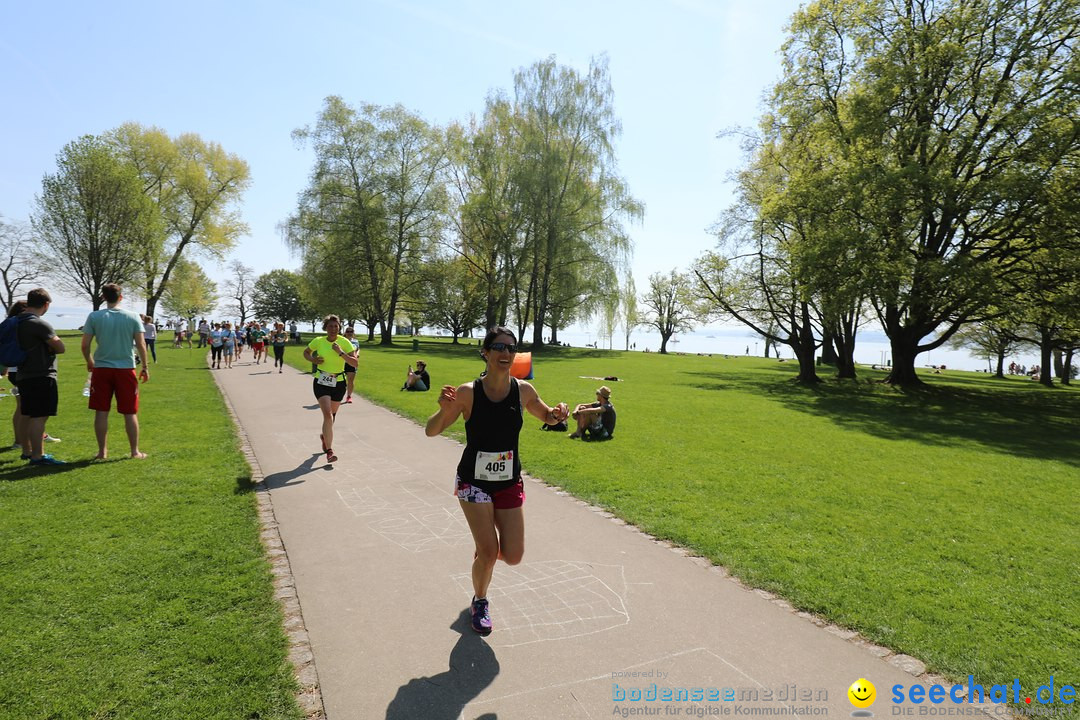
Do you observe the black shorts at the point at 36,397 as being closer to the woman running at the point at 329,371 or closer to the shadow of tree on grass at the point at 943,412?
the woman running at the point at 329,371

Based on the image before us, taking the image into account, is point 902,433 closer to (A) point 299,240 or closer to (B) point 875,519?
(B) point 875,519

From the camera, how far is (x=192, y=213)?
42.7 m

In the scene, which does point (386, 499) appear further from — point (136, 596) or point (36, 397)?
point (36, 397)

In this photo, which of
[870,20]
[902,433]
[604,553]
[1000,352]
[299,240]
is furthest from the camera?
[1000,352]

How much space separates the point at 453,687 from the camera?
10.0 ft

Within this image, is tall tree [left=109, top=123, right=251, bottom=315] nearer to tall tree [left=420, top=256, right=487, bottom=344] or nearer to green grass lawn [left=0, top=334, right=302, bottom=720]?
tall tree [left=420, top=256, right=487, bottom=344]

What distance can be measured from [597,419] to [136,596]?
26.0 ft

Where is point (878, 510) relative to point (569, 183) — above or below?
below

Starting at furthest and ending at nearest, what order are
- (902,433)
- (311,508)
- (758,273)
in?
(758,273)
(902,433)
(311,508)

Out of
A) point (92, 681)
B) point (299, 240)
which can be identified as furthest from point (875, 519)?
point (299, 240)

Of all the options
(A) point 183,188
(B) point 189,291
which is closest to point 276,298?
(B) point 189,291

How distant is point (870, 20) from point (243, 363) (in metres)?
31.8

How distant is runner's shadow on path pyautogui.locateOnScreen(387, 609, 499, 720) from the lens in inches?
111

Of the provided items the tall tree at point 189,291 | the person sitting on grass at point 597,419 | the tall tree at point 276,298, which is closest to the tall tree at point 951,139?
the person sitting on grass at point 597,419
